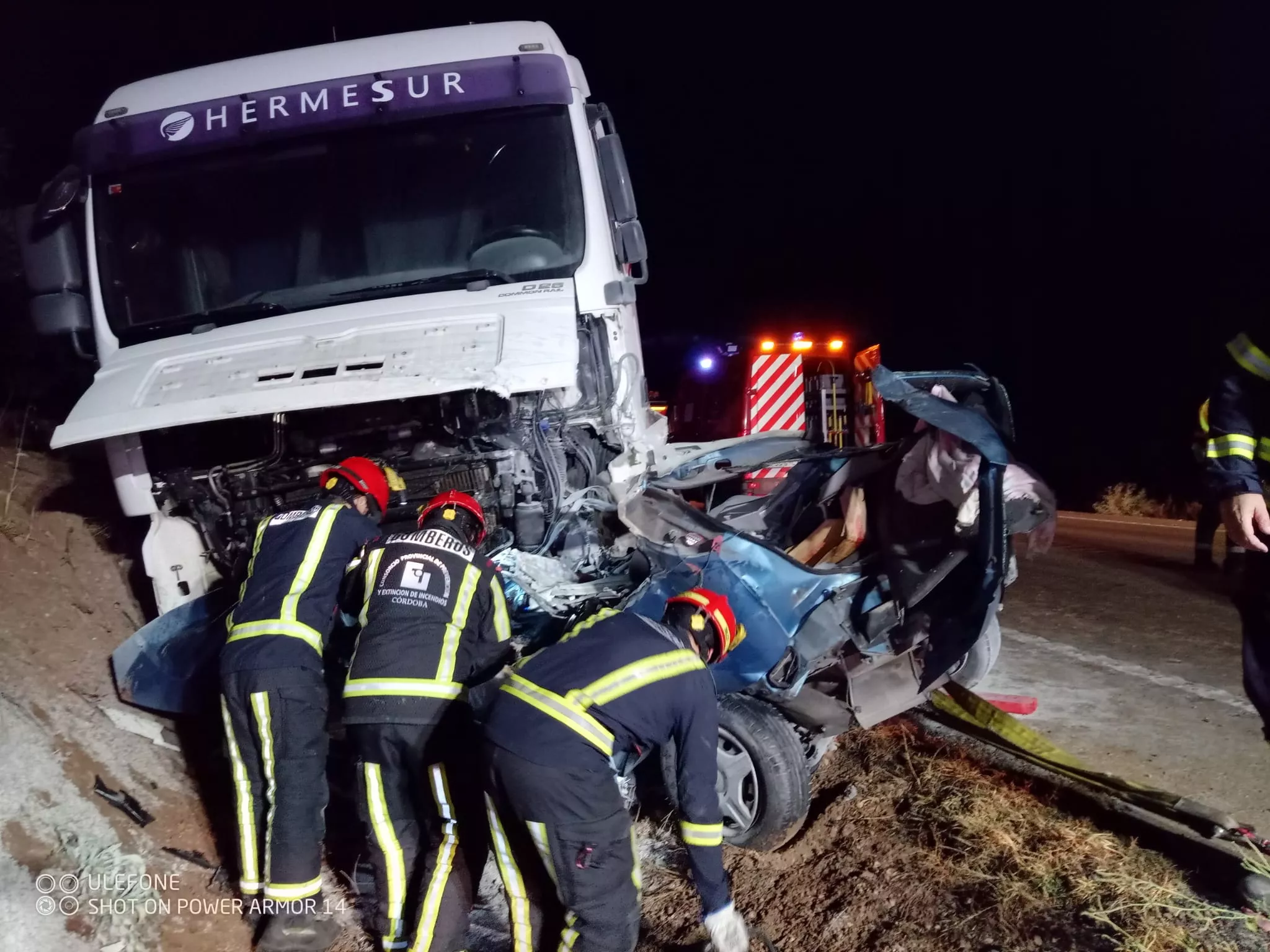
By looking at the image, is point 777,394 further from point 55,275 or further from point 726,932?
point 726,932

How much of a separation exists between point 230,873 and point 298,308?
234cm

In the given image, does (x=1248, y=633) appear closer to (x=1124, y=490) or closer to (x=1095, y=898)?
(x=1095, y=898)

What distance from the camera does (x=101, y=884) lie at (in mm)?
3191

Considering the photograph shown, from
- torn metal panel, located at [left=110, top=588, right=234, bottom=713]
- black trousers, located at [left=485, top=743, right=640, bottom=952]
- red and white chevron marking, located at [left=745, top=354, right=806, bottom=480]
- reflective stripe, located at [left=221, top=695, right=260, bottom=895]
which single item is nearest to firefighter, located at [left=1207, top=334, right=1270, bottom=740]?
black trousers, located at [left=485, top=743, right=640, bottom=952]

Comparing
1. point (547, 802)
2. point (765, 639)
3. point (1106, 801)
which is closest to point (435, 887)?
point (547, 802)

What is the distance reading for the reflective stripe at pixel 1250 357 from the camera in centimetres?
270

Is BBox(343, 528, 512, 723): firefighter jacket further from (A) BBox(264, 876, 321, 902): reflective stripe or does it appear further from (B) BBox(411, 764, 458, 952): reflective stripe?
(A) BBox(264, 876, 321, 902): reflective stripe

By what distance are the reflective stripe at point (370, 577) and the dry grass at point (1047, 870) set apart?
2.16 meters

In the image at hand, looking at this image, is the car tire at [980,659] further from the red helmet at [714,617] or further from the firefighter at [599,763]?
the firefighter at [599,763]

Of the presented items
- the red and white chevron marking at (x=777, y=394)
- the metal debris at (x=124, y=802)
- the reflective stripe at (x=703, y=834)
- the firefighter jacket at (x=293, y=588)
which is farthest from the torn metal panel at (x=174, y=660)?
the red and white chevron marking at (x=777, y=394)

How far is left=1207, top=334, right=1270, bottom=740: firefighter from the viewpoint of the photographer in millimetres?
2701

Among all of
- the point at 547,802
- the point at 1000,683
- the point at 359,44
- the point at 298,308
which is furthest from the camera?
the point at 1000,683

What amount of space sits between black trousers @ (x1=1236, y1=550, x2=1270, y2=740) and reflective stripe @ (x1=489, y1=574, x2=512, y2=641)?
2.37m

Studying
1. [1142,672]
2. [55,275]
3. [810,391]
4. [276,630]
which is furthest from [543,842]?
[810,391]
